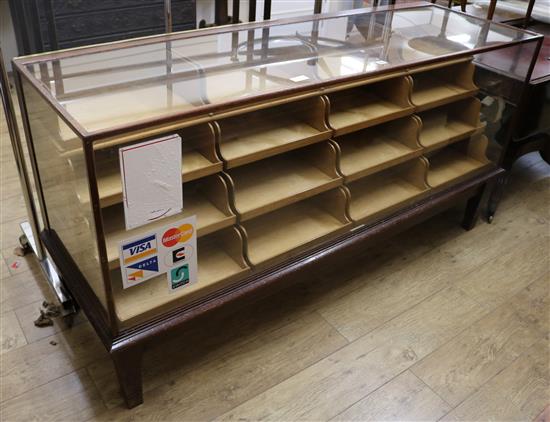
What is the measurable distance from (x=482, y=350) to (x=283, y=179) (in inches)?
33.6

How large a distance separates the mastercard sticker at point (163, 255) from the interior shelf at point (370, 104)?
0.55 metres

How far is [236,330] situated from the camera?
67.3 inches

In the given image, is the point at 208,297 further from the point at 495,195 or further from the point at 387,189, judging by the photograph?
the point at 495,195

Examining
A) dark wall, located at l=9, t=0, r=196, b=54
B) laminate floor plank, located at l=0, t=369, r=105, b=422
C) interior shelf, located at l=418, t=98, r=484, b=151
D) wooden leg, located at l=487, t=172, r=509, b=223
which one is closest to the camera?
laminate floor plank, located at l=0, t=369, r=105, b=422

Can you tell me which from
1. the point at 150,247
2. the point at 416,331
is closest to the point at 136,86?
the point at 150,247

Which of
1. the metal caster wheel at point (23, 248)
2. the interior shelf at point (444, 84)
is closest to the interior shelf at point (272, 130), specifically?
the interior shelf at point (444, 84)

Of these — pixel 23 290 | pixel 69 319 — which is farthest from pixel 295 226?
pixel 23 290

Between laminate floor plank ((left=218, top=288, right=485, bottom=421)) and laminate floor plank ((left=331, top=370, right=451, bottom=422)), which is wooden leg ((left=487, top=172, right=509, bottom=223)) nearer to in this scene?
laminate floor plank ((left=218, top=288, right=485, bottom=421))

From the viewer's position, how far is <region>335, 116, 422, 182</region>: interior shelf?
1.67 m

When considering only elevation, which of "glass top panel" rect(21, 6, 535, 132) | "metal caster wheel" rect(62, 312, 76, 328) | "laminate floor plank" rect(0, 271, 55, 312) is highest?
"glass top panel" rect(21, 6, 535, 132)

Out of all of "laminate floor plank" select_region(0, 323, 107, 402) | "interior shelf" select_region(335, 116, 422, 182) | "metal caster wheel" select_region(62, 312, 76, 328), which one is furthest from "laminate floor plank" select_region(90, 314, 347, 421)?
"interior shelf" select_region(335, 116, 422, 182)

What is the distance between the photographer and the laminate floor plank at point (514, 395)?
1519 mm

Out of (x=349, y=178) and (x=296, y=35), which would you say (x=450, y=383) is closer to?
(x=349, y=178)

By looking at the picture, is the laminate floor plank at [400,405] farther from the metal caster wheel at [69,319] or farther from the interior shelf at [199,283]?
the metal caster wheel at [69,319]
